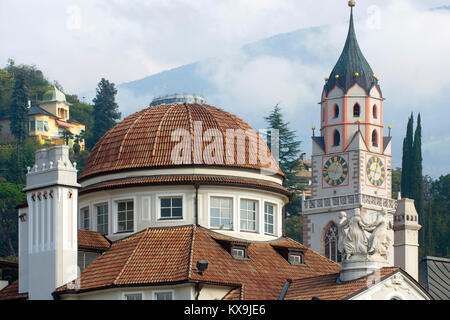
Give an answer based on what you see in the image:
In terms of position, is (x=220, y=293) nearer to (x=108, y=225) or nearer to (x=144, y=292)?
(x=144, y=292)

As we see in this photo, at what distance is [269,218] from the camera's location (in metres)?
81.8

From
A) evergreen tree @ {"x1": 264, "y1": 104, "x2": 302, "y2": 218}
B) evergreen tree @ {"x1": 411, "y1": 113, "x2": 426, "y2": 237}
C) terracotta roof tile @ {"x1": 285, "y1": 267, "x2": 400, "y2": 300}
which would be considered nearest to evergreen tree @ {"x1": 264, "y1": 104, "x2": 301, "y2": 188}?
evergreen tree @ {"x1": 264, "y1": 104, "x2": 302, "y2": 218}

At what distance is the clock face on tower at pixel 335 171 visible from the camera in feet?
604

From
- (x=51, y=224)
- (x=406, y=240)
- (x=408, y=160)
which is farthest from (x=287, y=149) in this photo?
(x=51, y=224)

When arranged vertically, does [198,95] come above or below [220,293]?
above

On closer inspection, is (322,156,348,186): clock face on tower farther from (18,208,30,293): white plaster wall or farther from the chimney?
(18,208,30,293): white plaster wall

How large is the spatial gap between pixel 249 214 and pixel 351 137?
107 meters

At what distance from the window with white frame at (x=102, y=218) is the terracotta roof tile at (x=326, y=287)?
38.5 ft

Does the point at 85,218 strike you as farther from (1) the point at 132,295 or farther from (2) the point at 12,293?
(1) the point at 132,295
